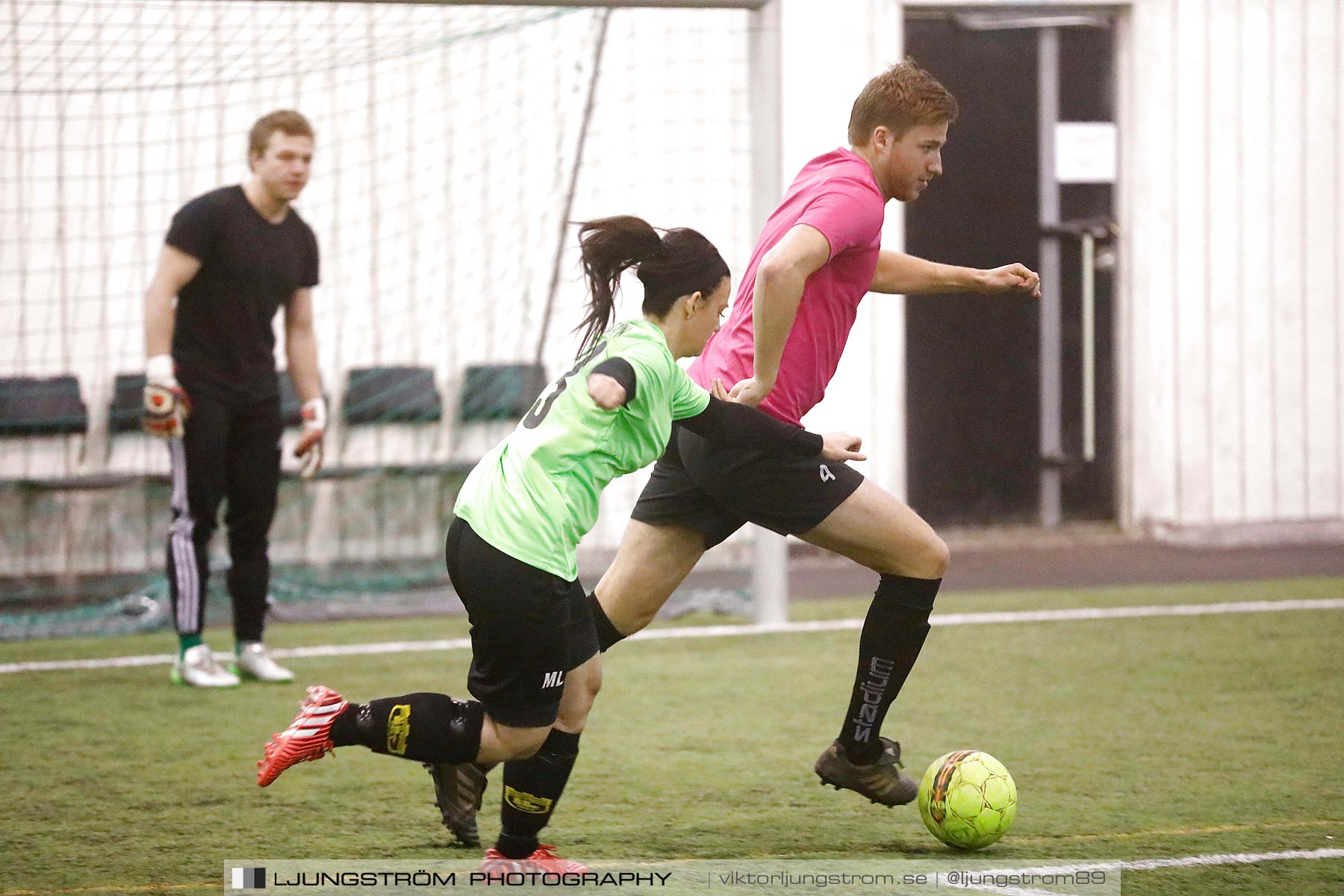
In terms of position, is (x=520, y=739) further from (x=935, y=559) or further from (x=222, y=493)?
(x=222, y=493)

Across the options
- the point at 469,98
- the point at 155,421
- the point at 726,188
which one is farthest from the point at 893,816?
the point at 469,98

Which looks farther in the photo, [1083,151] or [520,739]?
[1083,151]

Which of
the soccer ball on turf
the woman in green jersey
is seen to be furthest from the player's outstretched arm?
the soccer ball on turf

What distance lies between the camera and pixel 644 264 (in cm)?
339

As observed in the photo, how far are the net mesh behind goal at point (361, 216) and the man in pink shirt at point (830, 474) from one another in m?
3.95

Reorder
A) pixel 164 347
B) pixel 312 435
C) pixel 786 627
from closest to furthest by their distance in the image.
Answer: pixel 164 347
pixel 312 435
pixel 786 627

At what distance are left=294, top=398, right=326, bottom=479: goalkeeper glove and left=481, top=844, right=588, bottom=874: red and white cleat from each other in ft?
9.84

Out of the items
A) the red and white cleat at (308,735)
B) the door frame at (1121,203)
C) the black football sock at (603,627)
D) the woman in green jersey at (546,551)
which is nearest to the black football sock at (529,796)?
the woman in green jersey at (546,551)

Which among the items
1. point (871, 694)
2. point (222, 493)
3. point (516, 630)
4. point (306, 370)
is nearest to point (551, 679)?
point (516, 630)

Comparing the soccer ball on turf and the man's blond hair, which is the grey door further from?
the soccer ball on turf

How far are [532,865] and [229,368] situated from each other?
3.06 metres

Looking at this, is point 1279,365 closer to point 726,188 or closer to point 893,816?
point 726,188

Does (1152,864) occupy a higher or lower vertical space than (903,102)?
lower

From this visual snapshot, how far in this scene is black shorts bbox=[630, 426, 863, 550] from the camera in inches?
150
